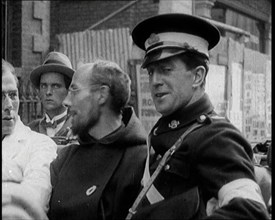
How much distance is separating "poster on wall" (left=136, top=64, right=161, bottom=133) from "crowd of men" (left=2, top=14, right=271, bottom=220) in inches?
187

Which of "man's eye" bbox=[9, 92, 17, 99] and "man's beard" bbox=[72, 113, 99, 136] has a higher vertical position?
"man's eye" bbox=[9, 92, 17, 99]

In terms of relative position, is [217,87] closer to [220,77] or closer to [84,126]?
[220,77]

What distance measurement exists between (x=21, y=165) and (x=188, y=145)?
100cm

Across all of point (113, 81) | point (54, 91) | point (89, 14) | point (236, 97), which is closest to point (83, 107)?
point (113, 81)

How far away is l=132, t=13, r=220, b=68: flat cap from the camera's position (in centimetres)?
260

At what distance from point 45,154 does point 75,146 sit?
0.69ft

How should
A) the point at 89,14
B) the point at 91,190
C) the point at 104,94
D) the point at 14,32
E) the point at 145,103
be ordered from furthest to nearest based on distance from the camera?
1. the point at 89,14
2. the point at 14,32
3. the point at 145,103
4. the point at 104,94
5. the point at 91,190

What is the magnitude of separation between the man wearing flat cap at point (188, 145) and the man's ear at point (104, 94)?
470mm

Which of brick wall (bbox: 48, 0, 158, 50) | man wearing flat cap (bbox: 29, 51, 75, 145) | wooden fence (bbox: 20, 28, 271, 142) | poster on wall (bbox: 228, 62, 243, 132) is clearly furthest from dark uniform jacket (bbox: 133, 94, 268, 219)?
brick wall (bbox: 48, 0, 158, 50)

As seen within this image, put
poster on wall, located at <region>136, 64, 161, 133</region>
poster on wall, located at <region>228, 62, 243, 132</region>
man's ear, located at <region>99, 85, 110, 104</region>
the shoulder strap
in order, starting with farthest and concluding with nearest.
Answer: poster on wall, located at <region>228, 62, 243, 132</region> → poster on wall, located at <region>136, 64, 161, 133</region> → man's ear, located at <region>99, 85, 110, 104</region> → the shoulder strap

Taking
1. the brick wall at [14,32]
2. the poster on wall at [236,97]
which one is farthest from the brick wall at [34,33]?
the poster on wall at [236,97]

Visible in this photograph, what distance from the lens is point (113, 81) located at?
128 inches

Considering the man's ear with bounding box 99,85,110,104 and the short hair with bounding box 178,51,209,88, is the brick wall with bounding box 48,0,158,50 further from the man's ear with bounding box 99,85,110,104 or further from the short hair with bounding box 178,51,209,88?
the short hair with bounding box 178,51,209,88

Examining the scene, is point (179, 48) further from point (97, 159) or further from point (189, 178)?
point (97, 159)
